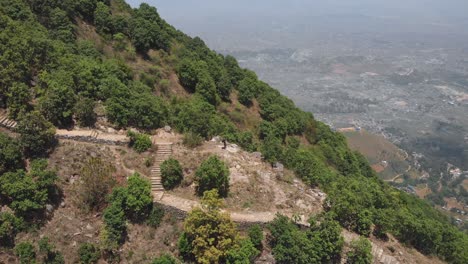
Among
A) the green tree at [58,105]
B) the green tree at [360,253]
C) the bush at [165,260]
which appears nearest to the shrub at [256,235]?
the bush at [165,260]

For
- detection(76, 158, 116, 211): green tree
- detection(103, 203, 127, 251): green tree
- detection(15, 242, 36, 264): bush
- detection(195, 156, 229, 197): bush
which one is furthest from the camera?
detection(195, 156, 229, 197): bush

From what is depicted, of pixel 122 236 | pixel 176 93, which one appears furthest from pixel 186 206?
pixel 176 93

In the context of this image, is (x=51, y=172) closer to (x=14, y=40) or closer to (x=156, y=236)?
(x=156, y=236)

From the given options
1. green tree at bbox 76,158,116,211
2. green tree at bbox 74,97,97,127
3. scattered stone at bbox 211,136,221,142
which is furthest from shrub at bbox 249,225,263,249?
green tree at bbox 74,97,97,127

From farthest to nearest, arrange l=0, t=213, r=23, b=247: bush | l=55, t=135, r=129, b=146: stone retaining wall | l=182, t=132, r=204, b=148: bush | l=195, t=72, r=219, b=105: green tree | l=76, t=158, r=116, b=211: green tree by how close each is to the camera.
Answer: l=195, t=72, r=219, b=105: green tree → l=182, t=132, r=204, b=148: bush → l=55, t=135, r=129, b=146: stone retaining wall → l=76, t=158, r=116, b=211: green tree → l=0, t=213, r=23, b=247: bush

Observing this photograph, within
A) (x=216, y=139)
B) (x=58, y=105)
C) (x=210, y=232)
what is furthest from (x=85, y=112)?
(x=210, y=232)

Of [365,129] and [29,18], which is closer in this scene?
[29,18]

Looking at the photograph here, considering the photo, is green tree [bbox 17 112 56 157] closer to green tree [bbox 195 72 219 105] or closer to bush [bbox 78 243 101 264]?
bush [bbox 78 243 101 264]
